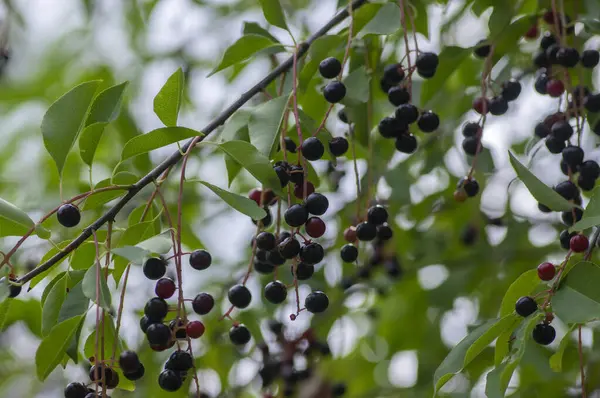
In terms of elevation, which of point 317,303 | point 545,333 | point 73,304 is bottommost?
point 545,333

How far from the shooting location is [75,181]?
7.59ft

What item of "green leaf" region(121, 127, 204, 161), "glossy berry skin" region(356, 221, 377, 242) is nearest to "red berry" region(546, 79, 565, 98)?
"glossy berry skin" region(356, 221, 377, 242)

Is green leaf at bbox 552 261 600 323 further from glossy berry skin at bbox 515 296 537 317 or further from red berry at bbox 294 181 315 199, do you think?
red berry at bbox 294 181 315 199

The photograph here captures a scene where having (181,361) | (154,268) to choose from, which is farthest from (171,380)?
(154,268)

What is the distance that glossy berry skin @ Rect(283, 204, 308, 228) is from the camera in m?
1.00

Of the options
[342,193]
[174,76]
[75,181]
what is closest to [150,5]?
[75,181]

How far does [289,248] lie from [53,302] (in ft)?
1.05

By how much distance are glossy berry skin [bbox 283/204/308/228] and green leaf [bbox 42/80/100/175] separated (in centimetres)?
32

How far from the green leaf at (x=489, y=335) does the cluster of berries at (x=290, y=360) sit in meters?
0.76

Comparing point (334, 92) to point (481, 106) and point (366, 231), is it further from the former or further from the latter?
point (481, 106)

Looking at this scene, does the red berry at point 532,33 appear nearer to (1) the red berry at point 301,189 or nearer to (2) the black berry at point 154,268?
(1) the red berry at point 301,189

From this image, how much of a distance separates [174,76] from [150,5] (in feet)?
4.17

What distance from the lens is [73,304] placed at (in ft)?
3.35

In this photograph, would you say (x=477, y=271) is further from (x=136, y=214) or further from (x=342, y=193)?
(x=136, y=214)
